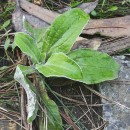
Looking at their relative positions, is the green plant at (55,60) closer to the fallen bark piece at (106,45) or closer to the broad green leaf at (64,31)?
the broad green leaf at (64,31)

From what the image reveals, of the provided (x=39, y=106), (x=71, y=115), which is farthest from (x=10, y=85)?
(x=71, y=115)

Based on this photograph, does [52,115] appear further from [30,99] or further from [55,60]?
[55,60]

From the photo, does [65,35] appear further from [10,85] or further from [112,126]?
[112,126]

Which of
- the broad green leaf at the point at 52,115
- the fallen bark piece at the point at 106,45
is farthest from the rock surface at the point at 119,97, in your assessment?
the broad green leaf at the point at 52,115

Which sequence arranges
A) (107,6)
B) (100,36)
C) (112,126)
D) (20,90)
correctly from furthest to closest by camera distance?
(107,6), (100,36), (20,90), (112,126)

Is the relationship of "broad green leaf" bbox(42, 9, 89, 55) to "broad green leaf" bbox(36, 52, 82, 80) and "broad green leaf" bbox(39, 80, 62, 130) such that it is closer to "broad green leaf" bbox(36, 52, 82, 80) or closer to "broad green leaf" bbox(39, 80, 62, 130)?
"broad green leaf" bbox(36, 52, 82, 80)

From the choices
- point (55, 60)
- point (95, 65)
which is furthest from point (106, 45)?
point (55, 60)
